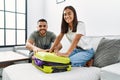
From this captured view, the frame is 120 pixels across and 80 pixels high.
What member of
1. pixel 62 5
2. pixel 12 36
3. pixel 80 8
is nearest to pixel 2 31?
pixel 12 36

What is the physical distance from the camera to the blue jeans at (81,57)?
1.66 metres

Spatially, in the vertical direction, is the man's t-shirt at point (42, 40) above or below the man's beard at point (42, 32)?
below

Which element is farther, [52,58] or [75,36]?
[75,36]

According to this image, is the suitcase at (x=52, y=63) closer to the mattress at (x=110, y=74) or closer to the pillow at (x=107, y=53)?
the mattress at (x=110, y=74)

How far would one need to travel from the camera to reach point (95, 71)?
1.51 m

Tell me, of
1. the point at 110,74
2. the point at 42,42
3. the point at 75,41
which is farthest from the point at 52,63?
the point at 42,42

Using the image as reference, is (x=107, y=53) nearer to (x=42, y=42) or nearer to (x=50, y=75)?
(x=50, y=75)

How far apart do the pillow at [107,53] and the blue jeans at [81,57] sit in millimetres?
97

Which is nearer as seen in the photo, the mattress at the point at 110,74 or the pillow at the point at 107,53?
the mattress at the point at 110,74

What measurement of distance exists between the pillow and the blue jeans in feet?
0.32

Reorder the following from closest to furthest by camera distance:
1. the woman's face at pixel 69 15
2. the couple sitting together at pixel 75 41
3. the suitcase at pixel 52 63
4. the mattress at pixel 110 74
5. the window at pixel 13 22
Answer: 1. the mattress at pixel 110 74
2. the suitcase at pixel 52 63
3. the couple sitting together at pixel 75 41
4. the woman's face at pixel 69 15
5. the window at pixel 13 22

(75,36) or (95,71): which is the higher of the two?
(75,36)

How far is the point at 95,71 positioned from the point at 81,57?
25 centimetres

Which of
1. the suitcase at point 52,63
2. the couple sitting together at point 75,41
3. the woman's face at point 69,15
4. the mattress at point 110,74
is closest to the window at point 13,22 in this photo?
the couple sitting together at point 75,41
